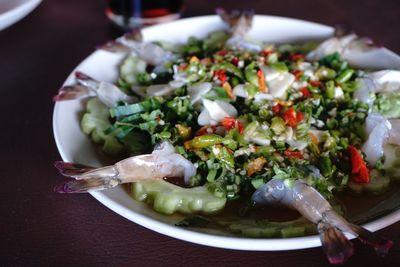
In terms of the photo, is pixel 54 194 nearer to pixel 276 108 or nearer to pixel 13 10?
pixel 276 108

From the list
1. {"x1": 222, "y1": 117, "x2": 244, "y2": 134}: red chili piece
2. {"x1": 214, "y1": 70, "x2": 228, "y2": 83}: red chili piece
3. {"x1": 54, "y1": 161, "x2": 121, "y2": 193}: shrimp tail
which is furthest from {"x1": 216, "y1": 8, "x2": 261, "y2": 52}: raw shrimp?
{"x1": 54, "y1": 161, "x2": 121, "y2": 193}: shrimp tail

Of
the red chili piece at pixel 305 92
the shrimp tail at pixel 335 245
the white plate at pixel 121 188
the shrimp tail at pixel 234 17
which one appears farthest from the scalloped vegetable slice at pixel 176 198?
the shrimp tail at pixel 234 17

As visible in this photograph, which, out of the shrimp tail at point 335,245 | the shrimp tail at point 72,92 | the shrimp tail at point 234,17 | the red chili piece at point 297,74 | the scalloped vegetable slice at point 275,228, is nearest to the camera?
the shrimp tail at point 335,245

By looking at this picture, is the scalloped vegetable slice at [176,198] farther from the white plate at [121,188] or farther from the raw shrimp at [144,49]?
the raw shrimp at [144,49]

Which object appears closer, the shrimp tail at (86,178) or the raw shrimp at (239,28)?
the shrimp tail at (86,178)

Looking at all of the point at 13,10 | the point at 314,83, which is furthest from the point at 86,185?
the point at 13,10

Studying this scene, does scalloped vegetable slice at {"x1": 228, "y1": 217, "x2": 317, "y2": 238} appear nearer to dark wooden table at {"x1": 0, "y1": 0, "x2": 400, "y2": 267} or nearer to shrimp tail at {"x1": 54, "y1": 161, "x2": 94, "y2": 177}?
dark wooden table at {"x1": 0, "y1": 0, "x2": 400, "y2": 267}
